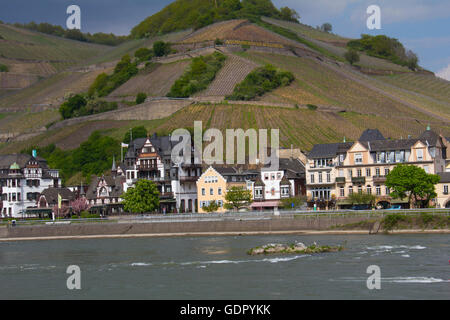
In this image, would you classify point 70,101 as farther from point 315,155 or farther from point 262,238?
point 262,238

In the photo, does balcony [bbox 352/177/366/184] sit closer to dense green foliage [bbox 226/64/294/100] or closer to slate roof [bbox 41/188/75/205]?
slate roof [bbox 41/188/75/205]

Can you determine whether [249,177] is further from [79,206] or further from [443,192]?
[443,192]

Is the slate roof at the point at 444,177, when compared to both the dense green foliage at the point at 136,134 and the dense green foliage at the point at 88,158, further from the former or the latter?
the dense green foliage at the point at 136,134

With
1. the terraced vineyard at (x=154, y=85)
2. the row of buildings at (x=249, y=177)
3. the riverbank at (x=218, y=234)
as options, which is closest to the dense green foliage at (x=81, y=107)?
the terraced vineyard at (x=154, y=85)

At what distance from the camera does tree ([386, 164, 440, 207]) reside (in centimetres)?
8356

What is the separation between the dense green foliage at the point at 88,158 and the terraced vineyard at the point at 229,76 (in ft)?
106

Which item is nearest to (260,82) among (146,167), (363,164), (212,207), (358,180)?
(146,167)

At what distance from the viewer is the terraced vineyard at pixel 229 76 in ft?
567

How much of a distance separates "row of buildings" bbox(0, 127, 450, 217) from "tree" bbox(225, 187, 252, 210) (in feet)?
4.34

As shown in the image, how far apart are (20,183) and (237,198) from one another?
130ft

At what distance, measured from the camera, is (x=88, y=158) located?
143m

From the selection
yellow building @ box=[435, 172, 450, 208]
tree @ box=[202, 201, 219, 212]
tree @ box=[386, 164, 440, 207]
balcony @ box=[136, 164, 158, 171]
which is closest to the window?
yellow building @ box=[435, 172, 450, 208]
